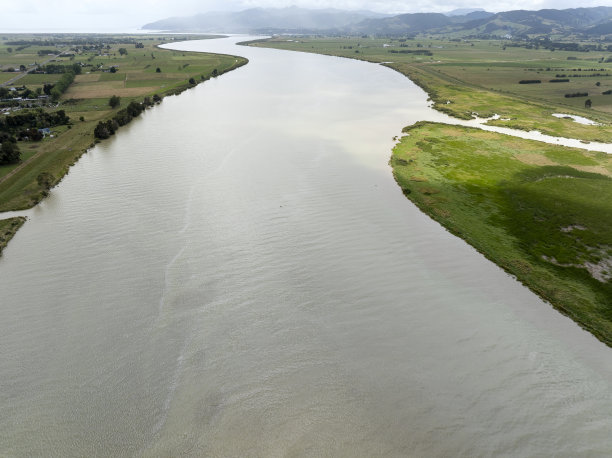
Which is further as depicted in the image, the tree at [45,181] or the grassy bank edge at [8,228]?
the tree at [45,181]

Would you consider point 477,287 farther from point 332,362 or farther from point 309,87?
point 309,87

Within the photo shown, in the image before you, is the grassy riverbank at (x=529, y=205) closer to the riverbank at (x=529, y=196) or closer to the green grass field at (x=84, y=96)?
the riverbank at (x=529, y=196)

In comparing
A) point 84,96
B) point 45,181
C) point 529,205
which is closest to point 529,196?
point 529,205

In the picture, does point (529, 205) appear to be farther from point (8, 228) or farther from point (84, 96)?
point (84, 96)

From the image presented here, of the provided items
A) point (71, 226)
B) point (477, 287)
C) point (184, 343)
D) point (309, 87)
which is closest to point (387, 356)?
point (477, 287)

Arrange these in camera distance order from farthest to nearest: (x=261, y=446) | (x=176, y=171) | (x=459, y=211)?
1. (x=176, y=171)
2. (x=459, y=211)
3. (x=261, y=446)

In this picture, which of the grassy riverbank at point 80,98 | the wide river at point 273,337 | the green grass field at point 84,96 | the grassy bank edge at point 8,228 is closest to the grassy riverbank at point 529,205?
the wide river at point 273,337
